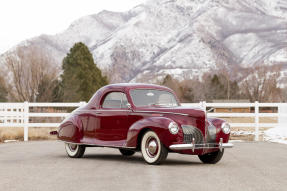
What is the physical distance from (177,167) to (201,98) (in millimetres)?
93912

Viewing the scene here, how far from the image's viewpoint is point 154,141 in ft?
38.0

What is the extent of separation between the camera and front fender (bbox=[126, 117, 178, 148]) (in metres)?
11.3

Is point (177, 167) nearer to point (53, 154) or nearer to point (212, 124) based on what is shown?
point (212, 124)

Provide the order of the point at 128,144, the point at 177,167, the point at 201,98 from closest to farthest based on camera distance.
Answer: the point at 177,167
the point at 128,144
the point at 201,98

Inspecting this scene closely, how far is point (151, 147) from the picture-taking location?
11.6 metres

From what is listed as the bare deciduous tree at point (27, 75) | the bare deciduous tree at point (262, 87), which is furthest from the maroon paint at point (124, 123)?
the bare deciduous tree at point (262, 87)

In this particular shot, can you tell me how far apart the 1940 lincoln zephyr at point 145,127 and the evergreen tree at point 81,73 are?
4547 centimetres

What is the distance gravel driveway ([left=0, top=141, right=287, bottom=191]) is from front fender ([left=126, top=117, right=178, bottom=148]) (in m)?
0.48

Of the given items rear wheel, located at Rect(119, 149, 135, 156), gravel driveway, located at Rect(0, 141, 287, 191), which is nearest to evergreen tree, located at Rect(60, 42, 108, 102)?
rear wheel, located at Rect(119, 149, 135, 156)

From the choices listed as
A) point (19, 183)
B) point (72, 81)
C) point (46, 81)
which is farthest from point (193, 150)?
point (72, 81)

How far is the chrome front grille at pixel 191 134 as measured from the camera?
38.0 feet

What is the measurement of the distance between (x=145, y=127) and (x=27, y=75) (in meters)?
43.2

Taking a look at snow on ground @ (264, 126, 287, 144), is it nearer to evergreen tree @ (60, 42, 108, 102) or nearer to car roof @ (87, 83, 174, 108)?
car roof @ (87, 83, 174, 108)

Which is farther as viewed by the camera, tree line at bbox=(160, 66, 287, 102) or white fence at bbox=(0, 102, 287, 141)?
tree line at bbox=(160, 66, 287, 102)
